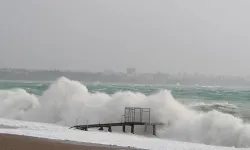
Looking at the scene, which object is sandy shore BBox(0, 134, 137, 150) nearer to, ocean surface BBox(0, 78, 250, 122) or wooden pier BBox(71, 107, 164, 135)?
wooden pier BBox(71, 107, 164, 135)

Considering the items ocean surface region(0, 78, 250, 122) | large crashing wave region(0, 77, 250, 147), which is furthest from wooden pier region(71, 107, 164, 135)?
ocean surface region(0, 78, 250, 122)

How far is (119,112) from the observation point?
33.9 m

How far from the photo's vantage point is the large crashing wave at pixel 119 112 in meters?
26.2

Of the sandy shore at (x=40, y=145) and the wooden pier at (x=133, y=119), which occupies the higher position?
the sandy shore at (x=40, y=145)

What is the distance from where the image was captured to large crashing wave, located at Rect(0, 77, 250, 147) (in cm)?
2624

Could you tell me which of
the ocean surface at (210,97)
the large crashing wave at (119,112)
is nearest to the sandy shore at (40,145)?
the large crashing wave at (119,112)

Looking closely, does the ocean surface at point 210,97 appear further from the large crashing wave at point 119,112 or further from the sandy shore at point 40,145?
the sandy shore at point 40,145

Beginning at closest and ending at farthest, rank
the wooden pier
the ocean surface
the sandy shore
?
1. the sandy shore
2. the wooden pier
3. the ocean surface

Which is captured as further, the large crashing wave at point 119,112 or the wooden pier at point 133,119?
the wooden pier at point 133,119

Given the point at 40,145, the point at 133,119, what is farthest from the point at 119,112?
the point at 40,145

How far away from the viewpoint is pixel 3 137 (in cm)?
1784

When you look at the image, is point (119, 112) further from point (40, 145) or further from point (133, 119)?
point (40, 145)

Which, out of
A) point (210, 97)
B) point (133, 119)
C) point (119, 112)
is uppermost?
point (210, 97)

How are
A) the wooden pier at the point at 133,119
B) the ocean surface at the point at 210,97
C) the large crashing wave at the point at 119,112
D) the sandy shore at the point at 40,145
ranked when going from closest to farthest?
1. the sandy shore at the point at 40,145
2. the large crashing wave at the point at 119,112
3. the wooden pier at the point at 133,119
4. the ocean surface at the point at 210,97
